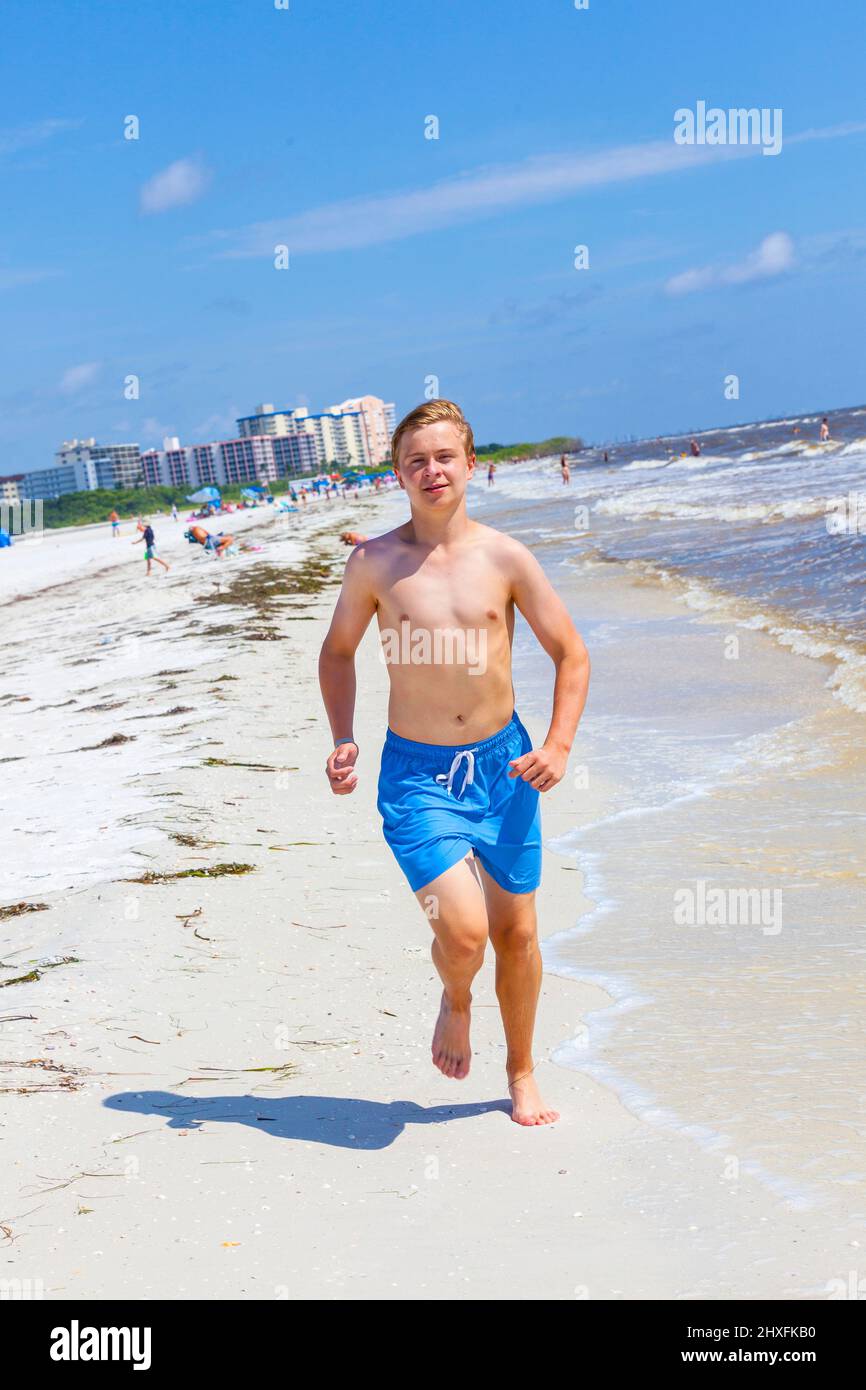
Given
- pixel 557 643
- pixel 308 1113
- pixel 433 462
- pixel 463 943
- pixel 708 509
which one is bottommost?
pixel 308 1113

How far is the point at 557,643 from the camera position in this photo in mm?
3789

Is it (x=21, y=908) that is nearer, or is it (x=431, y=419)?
(x=431, y=419)

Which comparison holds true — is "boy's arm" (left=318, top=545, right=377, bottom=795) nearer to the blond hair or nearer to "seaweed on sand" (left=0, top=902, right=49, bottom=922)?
the blond hair

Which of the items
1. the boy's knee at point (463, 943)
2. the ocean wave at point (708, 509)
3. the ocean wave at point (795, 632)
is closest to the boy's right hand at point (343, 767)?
the boy's knee at point (463, 943)

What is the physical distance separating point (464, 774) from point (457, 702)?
21cm

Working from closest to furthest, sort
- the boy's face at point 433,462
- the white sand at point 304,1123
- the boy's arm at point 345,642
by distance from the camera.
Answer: the white sand at point 304,1123 < the boy's face at point 433,462 < the boy's arm at point 345,642

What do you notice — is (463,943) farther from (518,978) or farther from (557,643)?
(557,643)

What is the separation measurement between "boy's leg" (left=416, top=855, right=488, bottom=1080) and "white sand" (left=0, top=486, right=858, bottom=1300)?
0.79 feet

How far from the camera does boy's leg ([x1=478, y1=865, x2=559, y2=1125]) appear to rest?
3.80 m

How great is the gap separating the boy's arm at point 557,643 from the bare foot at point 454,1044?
70 centimetres

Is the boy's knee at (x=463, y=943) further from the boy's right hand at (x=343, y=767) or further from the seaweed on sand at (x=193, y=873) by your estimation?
the seaweed on sand at (x=193, y=873)

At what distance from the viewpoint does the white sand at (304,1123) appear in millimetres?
2959

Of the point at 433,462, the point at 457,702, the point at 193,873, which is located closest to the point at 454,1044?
the point at 457,702

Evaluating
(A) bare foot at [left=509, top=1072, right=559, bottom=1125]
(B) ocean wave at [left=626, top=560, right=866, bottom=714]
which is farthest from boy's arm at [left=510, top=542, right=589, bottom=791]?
(B) ocean wave at [left=626, top=560, right=866, bottom=714]
